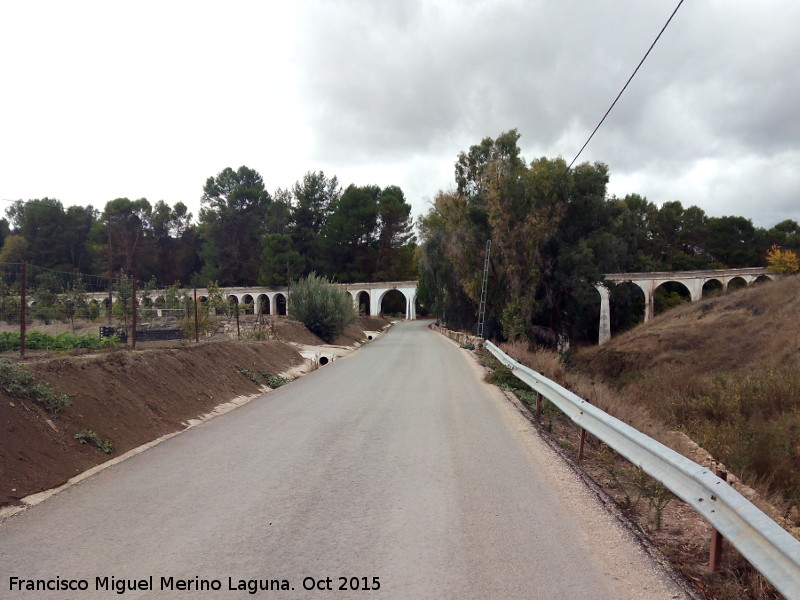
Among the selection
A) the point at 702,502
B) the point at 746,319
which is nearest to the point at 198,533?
the point at 702,502

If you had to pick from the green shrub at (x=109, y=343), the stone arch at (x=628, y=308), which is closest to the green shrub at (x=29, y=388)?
the green shrub at (x=109, y=343)

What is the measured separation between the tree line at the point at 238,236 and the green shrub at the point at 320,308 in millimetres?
46610

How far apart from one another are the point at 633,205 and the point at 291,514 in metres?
82.2

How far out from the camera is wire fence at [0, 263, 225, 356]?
38.3 ft

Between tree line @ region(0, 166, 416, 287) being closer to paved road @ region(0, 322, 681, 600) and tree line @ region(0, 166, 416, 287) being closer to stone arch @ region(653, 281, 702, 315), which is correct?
stone arch @ region(653, 281, 702, 315)

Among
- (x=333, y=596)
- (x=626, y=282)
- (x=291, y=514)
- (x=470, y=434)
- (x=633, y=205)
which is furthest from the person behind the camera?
(x=633, y=205)

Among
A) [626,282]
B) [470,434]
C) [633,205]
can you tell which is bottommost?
[470,434]

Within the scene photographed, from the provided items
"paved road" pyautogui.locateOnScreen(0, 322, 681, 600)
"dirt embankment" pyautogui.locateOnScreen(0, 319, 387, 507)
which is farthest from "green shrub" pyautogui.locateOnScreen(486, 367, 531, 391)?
"paved road" pyautogui.locateOnScreen(0, 322, 681, 600)

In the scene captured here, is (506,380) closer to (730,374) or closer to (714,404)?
(714,404)

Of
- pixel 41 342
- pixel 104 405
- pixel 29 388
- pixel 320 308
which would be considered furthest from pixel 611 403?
pixel 320 308

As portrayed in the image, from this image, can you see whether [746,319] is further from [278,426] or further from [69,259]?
[69,259]

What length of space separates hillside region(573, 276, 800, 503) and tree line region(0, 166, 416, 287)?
54.2m

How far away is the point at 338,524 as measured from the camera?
4.60 metres

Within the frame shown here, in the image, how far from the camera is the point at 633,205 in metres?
78.6
